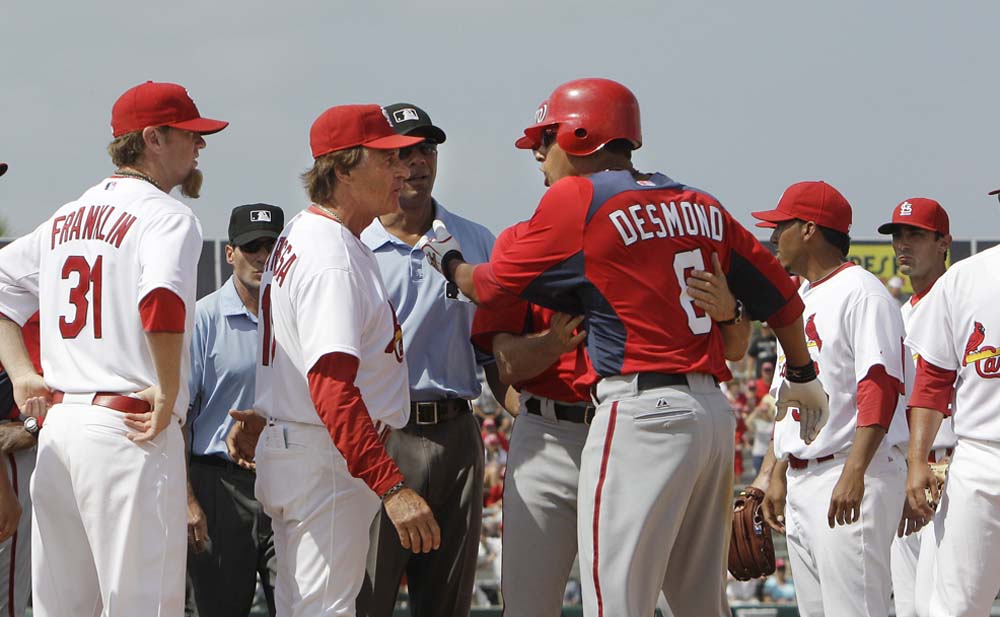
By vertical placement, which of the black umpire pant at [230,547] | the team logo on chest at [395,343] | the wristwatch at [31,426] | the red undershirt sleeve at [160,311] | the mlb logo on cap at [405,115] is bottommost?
the black umpire pant at [230,547]

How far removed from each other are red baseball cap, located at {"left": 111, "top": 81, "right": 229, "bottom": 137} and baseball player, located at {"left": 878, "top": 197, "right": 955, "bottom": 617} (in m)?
4.75

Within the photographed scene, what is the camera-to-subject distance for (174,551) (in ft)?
14.0

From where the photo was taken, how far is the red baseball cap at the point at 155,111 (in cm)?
460

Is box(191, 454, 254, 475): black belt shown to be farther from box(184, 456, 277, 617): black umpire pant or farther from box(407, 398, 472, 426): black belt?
box(407, 398, 472, 426): black belt

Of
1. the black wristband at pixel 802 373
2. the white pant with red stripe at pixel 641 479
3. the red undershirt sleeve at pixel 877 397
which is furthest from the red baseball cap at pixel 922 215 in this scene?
the white pant with red stripe at pixel 641 479

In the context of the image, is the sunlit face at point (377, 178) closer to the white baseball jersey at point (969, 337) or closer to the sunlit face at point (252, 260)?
the sunlit face at point (252, 260)

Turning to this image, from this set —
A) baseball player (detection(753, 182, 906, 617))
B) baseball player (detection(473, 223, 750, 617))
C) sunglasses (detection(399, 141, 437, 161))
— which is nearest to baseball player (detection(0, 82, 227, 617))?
baseball player (detection(473, 223, 750, 617))

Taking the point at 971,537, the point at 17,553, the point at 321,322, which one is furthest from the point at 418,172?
the point at 971,537

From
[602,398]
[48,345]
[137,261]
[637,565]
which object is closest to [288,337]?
[137,261]

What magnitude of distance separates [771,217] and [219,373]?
2.94 meters

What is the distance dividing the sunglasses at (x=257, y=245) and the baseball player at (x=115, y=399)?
203 centimetres

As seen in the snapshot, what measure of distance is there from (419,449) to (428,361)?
388 mm

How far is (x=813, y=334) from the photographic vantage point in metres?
6.13

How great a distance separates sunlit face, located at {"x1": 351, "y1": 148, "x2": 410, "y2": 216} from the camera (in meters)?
4.66
